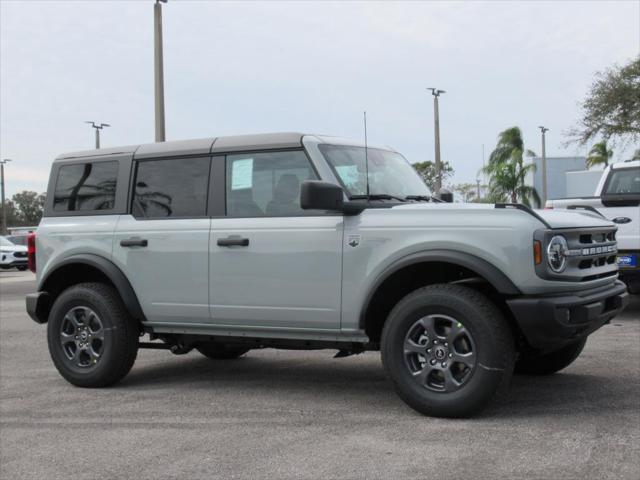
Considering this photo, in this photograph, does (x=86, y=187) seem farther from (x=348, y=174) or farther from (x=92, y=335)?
(x=348, y=174)

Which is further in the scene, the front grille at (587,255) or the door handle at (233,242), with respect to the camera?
the door handle at (233,242)

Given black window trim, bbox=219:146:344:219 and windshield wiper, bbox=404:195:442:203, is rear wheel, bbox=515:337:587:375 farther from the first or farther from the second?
black window trim, bbox=219:146:344:219

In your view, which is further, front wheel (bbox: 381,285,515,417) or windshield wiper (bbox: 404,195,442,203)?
windshield wiper (bbox: 404,195,442,203)

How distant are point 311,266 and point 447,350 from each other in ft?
3.68

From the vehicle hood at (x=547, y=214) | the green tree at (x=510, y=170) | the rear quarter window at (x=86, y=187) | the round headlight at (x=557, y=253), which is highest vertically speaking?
the green tree at (x=510, y=170)

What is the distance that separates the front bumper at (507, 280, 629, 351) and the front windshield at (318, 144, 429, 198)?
1.42 m

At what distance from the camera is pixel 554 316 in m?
5.08

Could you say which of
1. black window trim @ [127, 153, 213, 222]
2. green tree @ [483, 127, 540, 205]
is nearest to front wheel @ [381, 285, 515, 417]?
black window trim @ [127, 153, 213, 222]

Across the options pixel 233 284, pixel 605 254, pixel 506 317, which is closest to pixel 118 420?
pixel 233 284

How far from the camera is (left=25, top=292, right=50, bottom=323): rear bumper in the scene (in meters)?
7.15

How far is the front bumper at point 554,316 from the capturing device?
5.09 metres

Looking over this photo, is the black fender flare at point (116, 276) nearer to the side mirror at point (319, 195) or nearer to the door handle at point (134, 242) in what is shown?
the door handle at point (134, 242)

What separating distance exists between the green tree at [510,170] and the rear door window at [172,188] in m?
38.1

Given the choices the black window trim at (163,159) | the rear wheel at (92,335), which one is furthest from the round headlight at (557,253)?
the rear wheel at (92,335)
